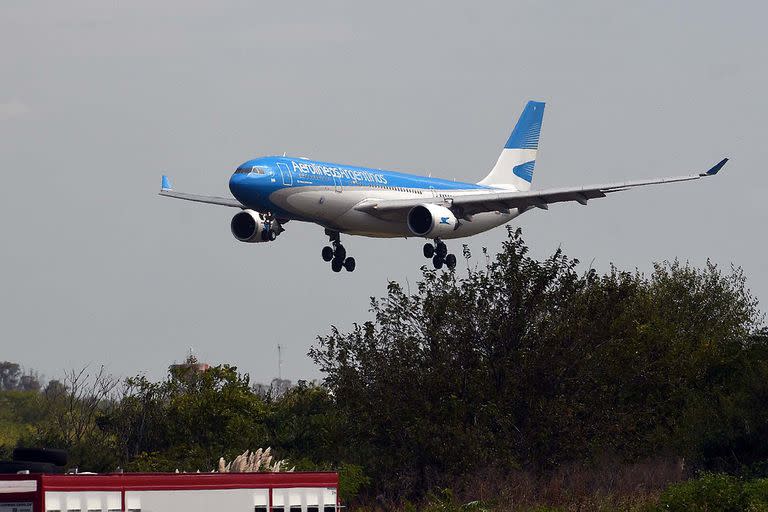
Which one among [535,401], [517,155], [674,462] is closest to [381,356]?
[535,401]

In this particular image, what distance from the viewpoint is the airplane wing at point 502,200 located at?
55.8 meters

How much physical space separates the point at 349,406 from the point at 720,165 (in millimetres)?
15500

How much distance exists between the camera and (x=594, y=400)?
4666 cm

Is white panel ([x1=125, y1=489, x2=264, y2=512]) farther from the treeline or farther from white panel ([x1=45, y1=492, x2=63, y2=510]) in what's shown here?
the treeline

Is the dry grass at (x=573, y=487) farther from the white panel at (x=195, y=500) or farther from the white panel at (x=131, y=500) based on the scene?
the white panel at (x=131, y=500)

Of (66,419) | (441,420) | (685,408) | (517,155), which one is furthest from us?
(517,155)

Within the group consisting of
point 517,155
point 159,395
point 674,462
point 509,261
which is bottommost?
point 674,462

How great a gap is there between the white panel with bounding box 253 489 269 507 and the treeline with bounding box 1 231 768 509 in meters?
16.4

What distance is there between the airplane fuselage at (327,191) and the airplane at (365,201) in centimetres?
4

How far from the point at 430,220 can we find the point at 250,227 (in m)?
6.89

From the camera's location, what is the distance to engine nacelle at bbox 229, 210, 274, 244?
5400 cm

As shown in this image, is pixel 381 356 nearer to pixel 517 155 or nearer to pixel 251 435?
pixel 251 435

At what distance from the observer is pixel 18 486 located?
22969 mm

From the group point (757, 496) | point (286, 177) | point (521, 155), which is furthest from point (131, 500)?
point (521, 155)
